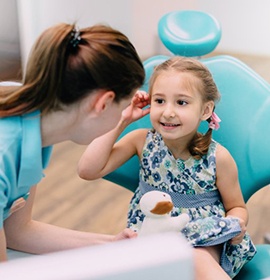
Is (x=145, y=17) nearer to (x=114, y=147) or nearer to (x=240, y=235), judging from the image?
(x=114, y=147)

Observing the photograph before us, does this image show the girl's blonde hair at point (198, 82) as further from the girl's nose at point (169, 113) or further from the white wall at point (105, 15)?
the white wall at point (105, 15)

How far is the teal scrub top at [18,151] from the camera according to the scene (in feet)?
2.65

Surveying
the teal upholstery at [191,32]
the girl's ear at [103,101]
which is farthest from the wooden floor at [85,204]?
the girl's ear at [103,101]

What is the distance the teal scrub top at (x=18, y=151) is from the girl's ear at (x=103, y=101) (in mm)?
96

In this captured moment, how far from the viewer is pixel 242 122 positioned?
128 centimetres

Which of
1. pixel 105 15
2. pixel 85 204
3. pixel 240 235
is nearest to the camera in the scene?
pixel 240 235

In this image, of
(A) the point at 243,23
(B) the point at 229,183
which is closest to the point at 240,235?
(B) the point at 229,183

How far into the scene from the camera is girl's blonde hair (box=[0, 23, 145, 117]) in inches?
31.2

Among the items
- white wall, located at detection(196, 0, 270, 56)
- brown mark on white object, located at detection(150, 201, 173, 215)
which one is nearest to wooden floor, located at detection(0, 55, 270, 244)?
brown mark on white object, located at detection(150, 201, 173, 215)

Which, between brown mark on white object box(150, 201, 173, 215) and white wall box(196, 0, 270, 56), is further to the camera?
white wall box(196, 0, 270, 56)

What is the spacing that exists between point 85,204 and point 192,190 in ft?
3.46

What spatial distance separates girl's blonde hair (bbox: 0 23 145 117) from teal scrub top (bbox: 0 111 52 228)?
0.02m

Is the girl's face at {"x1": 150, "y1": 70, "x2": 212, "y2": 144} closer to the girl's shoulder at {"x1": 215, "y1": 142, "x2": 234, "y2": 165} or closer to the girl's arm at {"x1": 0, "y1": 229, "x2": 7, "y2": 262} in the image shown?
the girl's shoulder at {"x1": 215, "y1": 142, "x2": 234, "y2": 165}

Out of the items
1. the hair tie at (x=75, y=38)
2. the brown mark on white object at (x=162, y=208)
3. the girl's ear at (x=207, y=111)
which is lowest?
the brown mark on white object at (x=162, y=208)
